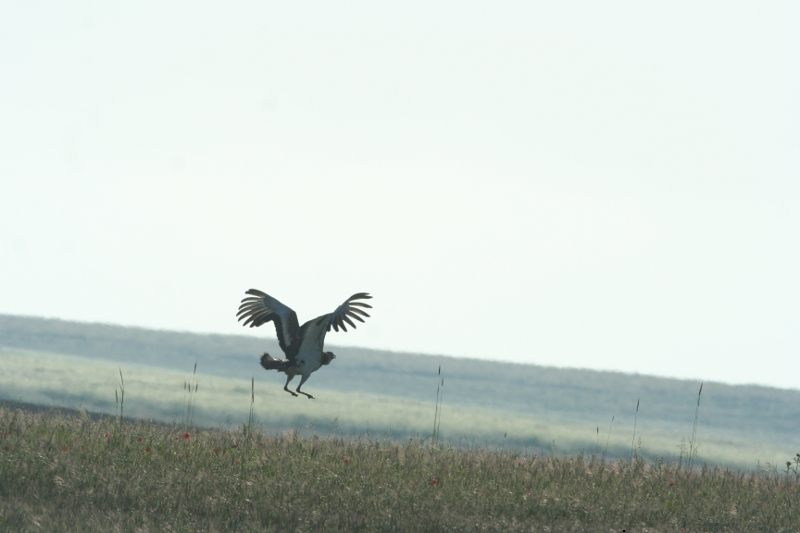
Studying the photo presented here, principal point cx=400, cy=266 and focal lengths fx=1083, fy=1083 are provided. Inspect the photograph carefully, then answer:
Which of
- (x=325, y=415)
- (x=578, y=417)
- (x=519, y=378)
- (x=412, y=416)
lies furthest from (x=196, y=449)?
(x=519, y=378)

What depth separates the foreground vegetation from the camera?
9.70 metres

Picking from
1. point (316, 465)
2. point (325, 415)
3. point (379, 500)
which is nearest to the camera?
point (379, 500)

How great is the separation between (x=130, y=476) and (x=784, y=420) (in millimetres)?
48452

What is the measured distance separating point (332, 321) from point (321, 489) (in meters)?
3.23

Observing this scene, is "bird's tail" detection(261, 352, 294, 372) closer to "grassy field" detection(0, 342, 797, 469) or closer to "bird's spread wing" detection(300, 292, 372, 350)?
"bird's spread wing" detection(300, 292, 372, 350)

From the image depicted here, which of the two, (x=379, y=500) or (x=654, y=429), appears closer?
(x=379, y=500)

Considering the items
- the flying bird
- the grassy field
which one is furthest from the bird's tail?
the grassy field

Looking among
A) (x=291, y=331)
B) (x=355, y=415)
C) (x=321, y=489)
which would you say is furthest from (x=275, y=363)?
(x=355, y=415)

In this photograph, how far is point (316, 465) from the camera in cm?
1202

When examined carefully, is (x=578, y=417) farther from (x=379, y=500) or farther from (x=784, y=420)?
(x=379, y=500)

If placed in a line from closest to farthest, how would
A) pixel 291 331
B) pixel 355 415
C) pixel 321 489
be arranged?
pixel 321 489
pixel 291 331
pixel 355 415

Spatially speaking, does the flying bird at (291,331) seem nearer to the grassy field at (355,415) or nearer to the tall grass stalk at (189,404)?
the tall grass stalk at (189,404)

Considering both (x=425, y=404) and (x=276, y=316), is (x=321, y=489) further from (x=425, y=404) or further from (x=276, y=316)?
(x=425, y=404)

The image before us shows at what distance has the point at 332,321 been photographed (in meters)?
13.7
